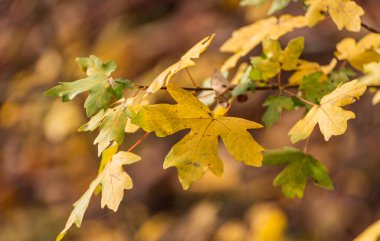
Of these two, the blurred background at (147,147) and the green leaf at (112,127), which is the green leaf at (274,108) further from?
the blurred background at (147,147)

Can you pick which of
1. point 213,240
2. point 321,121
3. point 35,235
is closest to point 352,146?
point 213,240

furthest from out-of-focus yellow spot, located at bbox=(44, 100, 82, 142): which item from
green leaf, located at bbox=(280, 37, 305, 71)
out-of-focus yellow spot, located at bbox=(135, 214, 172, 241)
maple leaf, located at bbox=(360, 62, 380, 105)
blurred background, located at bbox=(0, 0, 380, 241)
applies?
green leaf, located at bbox=(280, 37, 305, 71)

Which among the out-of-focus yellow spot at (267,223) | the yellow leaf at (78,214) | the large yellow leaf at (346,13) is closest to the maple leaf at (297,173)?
the large yellow leaf at (346,13)

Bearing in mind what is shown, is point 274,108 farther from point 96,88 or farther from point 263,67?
point 96,88

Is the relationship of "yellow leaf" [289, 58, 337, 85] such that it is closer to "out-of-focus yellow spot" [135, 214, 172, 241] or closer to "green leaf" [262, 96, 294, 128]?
"green leaf" [262, 96, 294, 128]

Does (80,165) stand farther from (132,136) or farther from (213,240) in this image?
(213,240)
